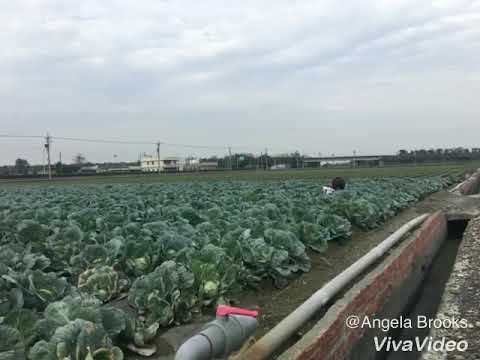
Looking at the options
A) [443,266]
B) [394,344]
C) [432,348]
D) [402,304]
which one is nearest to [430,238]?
[443,266]

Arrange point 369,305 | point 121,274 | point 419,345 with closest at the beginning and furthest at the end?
1. point 121,274
2. point 369,305
3. point 419,345

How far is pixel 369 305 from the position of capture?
536cm

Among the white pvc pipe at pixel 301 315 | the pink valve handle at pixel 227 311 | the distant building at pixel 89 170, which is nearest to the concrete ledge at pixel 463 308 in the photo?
the white pvc pipe at pixel 301 315

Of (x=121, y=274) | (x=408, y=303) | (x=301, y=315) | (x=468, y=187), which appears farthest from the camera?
(x=468, y=187)

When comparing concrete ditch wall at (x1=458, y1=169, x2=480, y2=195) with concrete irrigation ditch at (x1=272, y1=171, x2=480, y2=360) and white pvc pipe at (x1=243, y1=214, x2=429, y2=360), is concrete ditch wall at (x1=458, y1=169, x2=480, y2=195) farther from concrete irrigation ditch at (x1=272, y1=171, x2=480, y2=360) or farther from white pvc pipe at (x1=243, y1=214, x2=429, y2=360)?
white pvc pipe at (x1=243, y1=214, x2=429, y2=360)

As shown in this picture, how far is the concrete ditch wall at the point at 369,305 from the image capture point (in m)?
3.75

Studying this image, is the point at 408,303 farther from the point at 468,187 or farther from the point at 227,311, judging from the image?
the point at 468,187

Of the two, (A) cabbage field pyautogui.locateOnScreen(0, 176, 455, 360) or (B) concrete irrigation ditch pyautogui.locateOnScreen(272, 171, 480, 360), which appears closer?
(A) cabbage field pyautogui.locateOnScreen(0, 176, 455, 360)

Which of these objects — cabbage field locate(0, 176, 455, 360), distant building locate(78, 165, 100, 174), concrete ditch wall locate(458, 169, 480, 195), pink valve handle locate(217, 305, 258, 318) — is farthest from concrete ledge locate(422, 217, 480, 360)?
distant building locate(78, 165, 100, 174)

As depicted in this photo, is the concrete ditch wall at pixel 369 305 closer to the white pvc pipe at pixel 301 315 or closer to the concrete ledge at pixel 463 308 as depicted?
the white pvc pipe at pixel 301 315

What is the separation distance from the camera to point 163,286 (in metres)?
3.84

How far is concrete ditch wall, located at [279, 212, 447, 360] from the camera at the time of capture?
375 cm

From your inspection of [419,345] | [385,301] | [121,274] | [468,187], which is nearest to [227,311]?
[121,274]

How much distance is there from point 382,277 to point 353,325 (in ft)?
4.66
